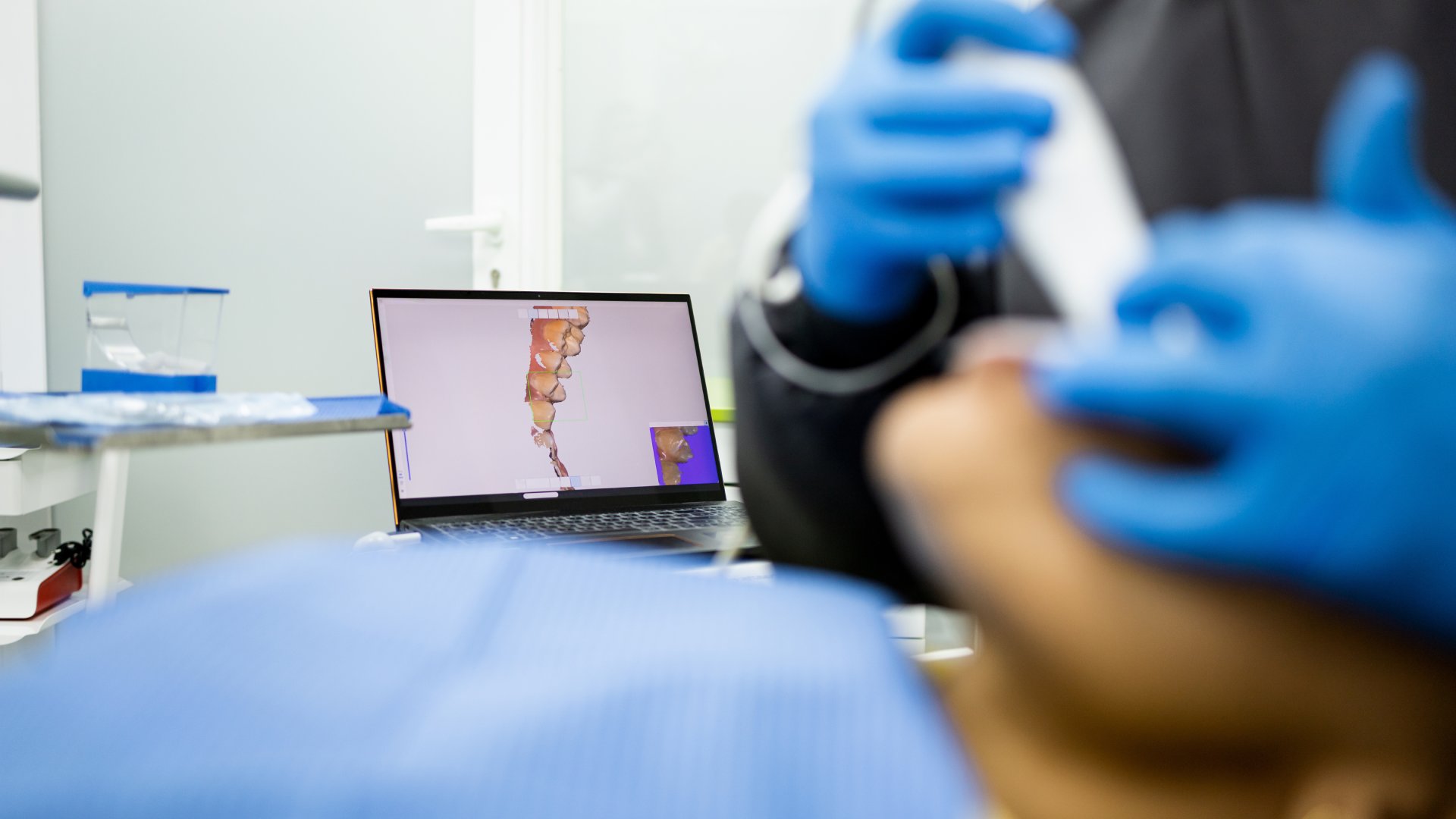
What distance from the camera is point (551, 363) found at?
124cm

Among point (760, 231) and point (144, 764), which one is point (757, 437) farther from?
point (144, 764)

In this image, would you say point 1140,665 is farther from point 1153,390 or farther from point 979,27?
point 979,27

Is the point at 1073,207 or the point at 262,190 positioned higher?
the point at 262,190

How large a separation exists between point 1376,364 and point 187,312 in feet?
4.68

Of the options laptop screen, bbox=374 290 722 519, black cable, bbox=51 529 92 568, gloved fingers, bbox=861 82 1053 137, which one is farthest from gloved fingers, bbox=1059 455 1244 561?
black cable, bbox=51 529 92 568

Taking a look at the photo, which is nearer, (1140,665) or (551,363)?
(1140,665)

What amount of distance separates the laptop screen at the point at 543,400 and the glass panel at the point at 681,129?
0.17 meters

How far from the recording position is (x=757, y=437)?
0.42 meters

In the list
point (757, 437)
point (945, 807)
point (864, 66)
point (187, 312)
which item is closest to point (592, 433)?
point (187, 312)

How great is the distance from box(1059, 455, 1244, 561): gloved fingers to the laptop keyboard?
810mm

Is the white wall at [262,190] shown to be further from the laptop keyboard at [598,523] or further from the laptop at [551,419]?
the laptop keyboard at [598,523]

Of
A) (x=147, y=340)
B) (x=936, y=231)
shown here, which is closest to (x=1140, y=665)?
(x=936, y=231)

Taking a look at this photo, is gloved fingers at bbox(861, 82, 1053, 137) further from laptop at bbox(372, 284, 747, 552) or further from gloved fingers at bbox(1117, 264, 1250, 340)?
laptop at bbox(372, 284, 747, 552)

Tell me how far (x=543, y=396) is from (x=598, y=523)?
0.19 meters
